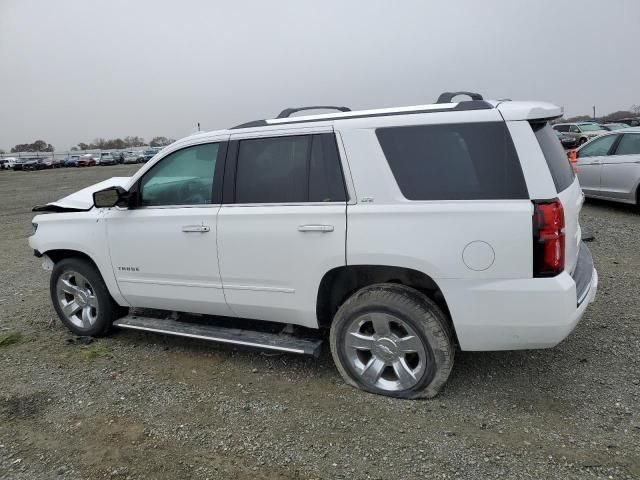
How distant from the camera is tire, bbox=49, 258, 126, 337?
180 inches

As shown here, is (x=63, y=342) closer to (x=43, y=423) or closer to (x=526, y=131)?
(x=43, y=423)

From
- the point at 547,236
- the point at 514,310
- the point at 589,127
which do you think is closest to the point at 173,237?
the point at 514,310

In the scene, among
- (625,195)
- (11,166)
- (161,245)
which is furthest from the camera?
(11,166)

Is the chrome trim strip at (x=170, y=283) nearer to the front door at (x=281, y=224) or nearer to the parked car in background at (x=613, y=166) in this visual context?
the front door at (x=281, y=224)

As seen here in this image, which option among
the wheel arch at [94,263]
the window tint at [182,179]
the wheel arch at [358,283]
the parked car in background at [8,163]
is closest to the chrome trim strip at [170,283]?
the wheel arch at [94,263]

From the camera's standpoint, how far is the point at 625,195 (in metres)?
9.36

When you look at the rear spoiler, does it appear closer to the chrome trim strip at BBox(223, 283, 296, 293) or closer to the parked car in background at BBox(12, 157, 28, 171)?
the chrome trim strip at BBox(223, 283, 296, 293)

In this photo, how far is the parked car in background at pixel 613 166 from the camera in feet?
30.4

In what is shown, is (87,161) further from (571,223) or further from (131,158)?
(571,223)

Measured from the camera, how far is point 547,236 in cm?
288

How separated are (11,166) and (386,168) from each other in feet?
197

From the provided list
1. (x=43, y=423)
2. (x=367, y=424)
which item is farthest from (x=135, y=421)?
(x=367, y=424)

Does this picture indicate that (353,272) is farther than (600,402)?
Yes

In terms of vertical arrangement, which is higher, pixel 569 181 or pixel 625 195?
pixel 569 181
